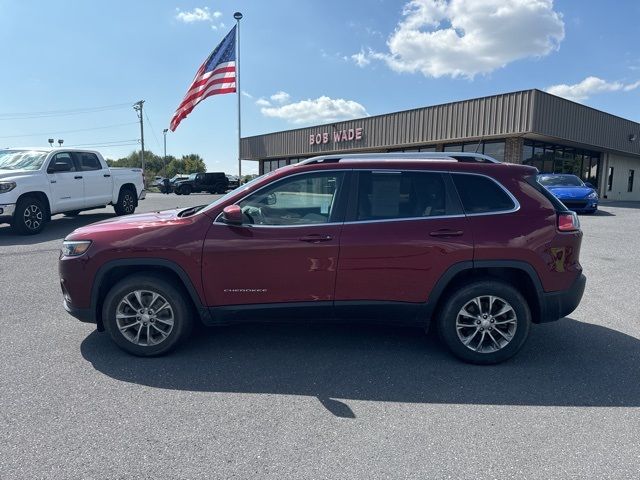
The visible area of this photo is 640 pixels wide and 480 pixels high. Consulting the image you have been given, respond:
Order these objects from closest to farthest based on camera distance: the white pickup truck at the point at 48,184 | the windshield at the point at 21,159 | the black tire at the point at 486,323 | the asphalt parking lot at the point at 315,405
Result: the asphalt parking lot at the point at 315,405
the black tire at the point at 486,323
the white pickup truck at the point at 48,184
the windshield at the point at 21,159

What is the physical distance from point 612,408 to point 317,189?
9.04 feet

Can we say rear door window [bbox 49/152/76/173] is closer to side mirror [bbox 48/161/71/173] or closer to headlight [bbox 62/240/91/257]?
side mirror [bbox 48/161/71/173]

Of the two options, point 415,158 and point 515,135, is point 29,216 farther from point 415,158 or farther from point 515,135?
point 515,135

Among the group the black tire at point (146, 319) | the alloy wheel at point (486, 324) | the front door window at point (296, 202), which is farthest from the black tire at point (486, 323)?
the black tire at point (146, 319)

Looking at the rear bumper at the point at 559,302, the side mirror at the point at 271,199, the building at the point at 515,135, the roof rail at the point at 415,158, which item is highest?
the building at the point at 515,135

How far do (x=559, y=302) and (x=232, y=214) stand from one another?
284 centimetres

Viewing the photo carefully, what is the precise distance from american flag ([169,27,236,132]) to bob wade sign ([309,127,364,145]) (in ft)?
31.5

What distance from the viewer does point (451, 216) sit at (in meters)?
3.60

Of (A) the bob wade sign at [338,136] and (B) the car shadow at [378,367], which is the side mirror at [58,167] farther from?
(A) the bob wade sign at [338,136]

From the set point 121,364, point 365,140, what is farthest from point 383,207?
point 365,140

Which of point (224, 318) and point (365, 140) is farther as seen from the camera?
point (365, 140)

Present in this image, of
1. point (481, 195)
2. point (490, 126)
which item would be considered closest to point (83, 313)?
point (481, 195)

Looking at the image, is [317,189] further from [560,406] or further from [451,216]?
[560,406]

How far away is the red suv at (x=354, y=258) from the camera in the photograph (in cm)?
353
